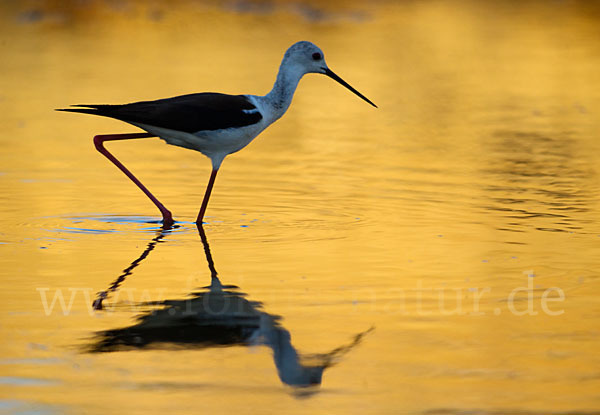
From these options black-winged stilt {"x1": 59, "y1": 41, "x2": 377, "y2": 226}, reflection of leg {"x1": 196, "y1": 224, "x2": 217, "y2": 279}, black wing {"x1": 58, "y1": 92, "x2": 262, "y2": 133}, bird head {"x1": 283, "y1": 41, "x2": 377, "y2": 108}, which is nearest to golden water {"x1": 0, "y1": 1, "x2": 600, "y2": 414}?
reflection of leg {"x1": 196, "y1": 224, "x2": 217, "y2": 279}

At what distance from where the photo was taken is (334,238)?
6.86 metres

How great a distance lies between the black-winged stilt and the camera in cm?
712

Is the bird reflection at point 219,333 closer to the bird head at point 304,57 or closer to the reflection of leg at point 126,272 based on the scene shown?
the reflection of leg at point 126,272

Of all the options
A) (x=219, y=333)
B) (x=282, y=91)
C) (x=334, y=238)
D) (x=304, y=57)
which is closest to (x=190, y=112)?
(x=282, y=91)

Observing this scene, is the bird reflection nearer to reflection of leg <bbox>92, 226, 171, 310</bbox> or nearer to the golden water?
the golden water

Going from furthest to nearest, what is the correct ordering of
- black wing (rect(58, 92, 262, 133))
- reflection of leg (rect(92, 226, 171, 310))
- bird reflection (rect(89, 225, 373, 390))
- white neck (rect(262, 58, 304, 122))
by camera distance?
white neck (rect(262, 58, 304, 122)) → black wing (rect(58, 92, 262, 133)) → reflection of leg (rect(92, 226, 171, 310)) → bird reflection (rect(89, 225, 373, 390))

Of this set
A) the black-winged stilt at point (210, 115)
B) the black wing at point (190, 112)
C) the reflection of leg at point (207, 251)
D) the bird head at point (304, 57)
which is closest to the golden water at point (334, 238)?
the reflection of leg at point (207, 251)

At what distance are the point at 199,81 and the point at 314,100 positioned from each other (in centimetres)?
153

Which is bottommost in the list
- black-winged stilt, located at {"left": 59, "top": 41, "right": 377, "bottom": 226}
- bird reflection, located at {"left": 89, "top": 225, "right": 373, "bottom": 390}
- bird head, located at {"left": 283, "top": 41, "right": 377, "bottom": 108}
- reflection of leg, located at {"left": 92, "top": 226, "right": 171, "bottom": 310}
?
bird reflection, located at {"left": 89, "top": 225, "right": 373, "bottom": 390}

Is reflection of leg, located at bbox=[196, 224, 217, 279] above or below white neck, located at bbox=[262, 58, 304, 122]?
below

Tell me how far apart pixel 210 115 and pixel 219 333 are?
2.59 meters

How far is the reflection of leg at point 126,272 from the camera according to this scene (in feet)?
17.9

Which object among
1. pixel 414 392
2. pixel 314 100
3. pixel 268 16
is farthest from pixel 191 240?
pixel 268 16

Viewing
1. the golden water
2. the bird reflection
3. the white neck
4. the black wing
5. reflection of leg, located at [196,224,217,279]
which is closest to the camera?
the golden water
